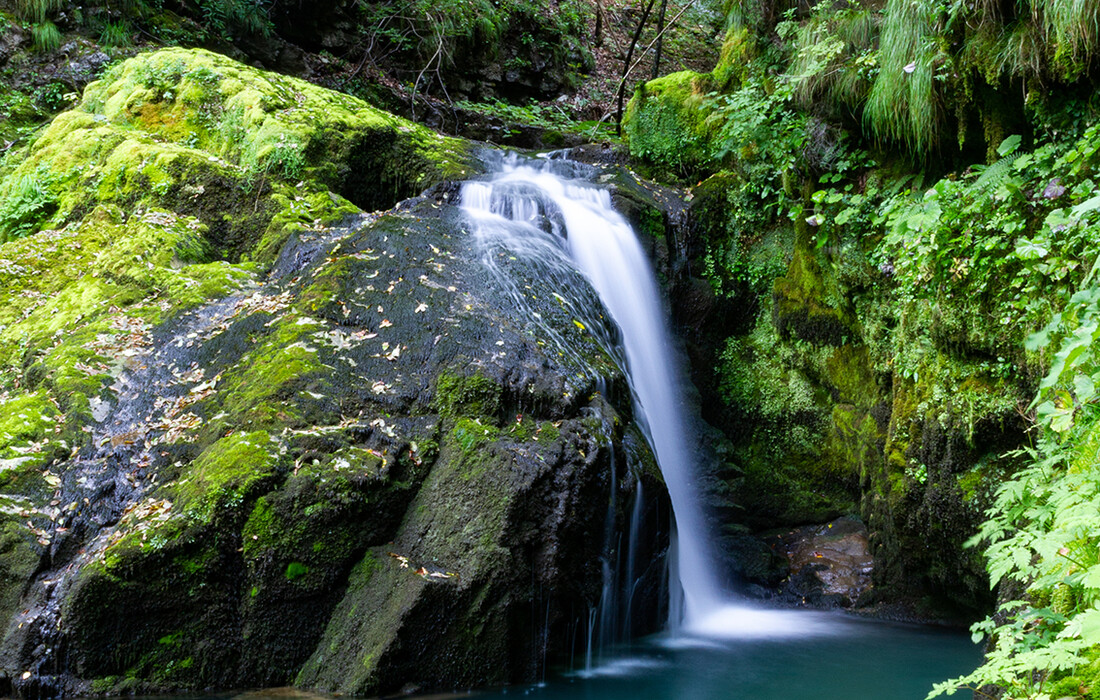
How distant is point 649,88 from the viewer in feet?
32.6

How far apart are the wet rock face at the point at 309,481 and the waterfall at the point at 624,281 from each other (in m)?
1.29

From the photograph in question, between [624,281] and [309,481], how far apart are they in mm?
4390

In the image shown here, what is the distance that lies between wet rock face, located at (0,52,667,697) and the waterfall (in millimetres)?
1286

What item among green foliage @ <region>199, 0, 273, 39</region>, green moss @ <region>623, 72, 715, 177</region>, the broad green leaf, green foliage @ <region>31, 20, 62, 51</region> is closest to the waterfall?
green moss @ <region>623, 72, 715, 177</region>

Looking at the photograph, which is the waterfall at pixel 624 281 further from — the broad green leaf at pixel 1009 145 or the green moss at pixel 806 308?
the broad green leaf at pixel 1009 145

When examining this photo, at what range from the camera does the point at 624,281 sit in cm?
786

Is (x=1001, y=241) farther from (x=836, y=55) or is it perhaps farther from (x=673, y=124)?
(x=673, y=124)

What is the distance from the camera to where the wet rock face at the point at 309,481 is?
4137 mm

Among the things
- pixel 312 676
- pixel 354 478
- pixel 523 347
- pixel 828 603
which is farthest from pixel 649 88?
pixel 312 676

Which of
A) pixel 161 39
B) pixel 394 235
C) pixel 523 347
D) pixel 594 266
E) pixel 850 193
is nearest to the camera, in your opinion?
pixel 523 347

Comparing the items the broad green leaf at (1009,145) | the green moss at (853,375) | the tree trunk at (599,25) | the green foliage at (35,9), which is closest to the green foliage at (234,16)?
the green foliage at (35,9)

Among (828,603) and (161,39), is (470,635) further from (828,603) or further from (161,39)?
(161,39)

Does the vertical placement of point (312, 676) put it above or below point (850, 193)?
below

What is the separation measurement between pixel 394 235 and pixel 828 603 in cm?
516
